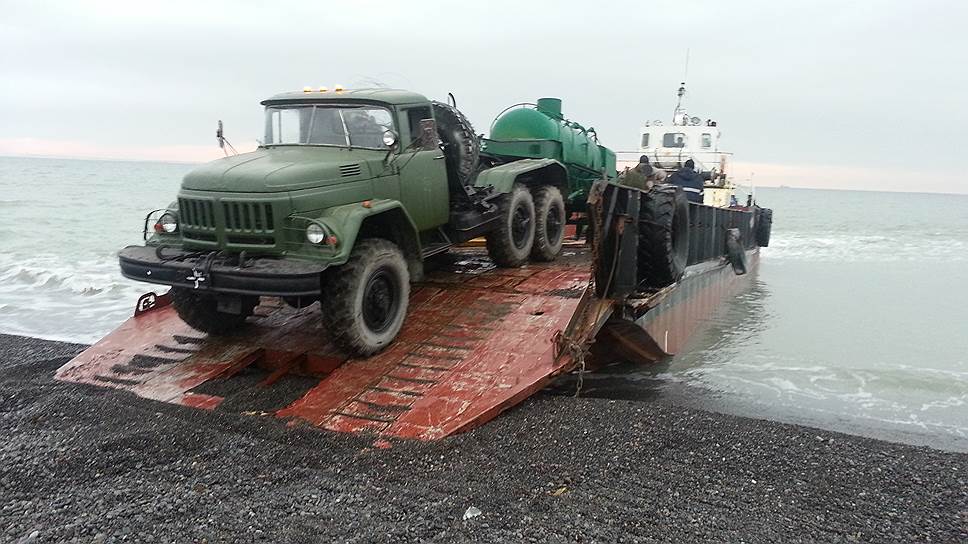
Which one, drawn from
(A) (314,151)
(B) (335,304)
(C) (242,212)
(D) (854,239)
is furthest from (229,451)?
(D) (854,239)

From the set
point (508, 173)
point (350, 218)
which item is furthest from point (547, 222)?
point (350, 218)

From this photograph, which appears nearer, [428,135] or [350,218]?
[350,218]

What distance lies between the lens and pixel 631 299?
22.5 ft

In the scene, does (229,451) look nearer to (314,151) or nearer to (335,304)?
(335,304)

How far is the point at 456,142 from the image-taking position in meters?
7.32

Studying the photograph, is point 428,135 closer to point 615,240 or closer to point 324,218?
point 324,218

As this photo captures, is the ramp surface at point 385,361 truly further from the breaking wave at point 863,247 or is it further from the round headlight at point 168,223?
the breaking wave at point 863,247

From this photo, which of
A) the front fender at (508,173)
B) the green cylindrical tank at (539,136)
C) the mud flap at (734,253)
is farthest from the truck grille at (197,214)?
the mud flap at (734,253)

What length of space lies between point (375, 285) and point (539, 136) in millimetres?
5202

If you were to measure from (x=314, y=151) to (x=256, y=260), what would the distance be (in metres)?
1.36

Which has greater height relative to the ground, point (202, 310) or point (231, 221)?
point (231, 221)

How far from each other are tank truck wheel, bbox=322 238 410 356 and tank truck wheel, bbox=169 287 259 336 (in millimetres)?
1196

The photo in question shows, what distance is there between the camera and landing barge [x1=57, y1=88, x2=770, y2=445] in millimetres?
5016

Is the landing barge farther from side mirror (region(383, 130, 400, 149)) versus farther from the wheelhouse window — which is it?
the wheelhouse window
